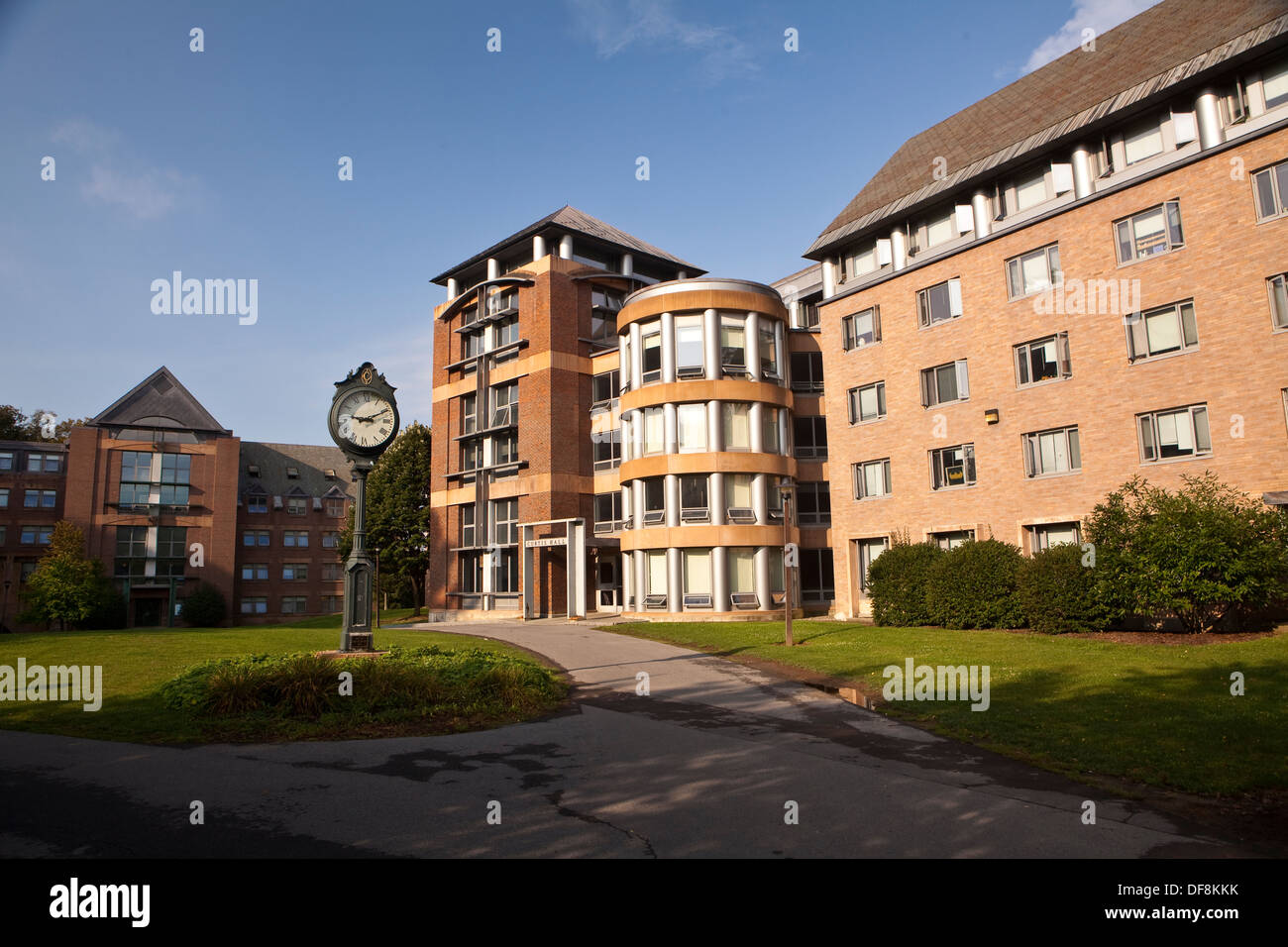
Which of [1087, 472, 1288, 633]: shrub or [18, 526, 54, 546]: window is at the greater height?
[18, 526, 54, 546]: window

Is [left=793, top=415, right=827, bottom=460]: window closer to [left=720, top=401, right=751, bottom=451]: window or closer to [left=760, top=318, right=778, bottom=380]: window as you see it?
[left=760, top=318, right=778, bottom=380]: window

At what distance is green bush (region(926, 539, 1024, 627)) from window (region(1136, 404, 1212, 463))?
4.56m

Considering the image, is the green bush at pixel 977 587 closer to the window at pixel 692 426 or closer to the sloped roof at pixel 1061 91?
the window at pixel 692 426

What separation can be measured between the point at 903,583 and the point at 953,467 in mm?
5159

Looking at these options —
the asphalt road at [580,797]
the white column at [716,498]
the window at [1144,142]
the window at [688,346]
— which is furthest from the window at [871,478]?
the asphalt road at [580,797]

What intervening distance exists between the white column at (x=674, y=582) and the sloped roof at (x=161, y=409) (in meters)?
51.9

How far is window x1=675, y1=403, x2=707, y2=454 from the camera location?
3350 centimetres

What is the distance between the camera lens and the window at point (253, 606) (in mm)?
74688

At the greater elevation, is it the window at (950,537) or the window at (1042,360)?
the window at (1042,360)

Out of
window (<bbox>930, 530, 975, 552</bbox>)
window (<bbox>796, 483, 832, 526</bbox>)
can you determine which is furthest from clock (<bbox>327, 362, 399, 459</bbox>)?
window (<bbox>796, 483, 832, 526</bbox>)

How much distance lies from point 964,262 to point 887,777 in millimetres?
24011

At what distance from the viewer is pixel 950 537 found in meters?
28.0

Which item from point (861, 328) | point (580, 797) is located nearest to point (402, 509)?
point (861, 328)
